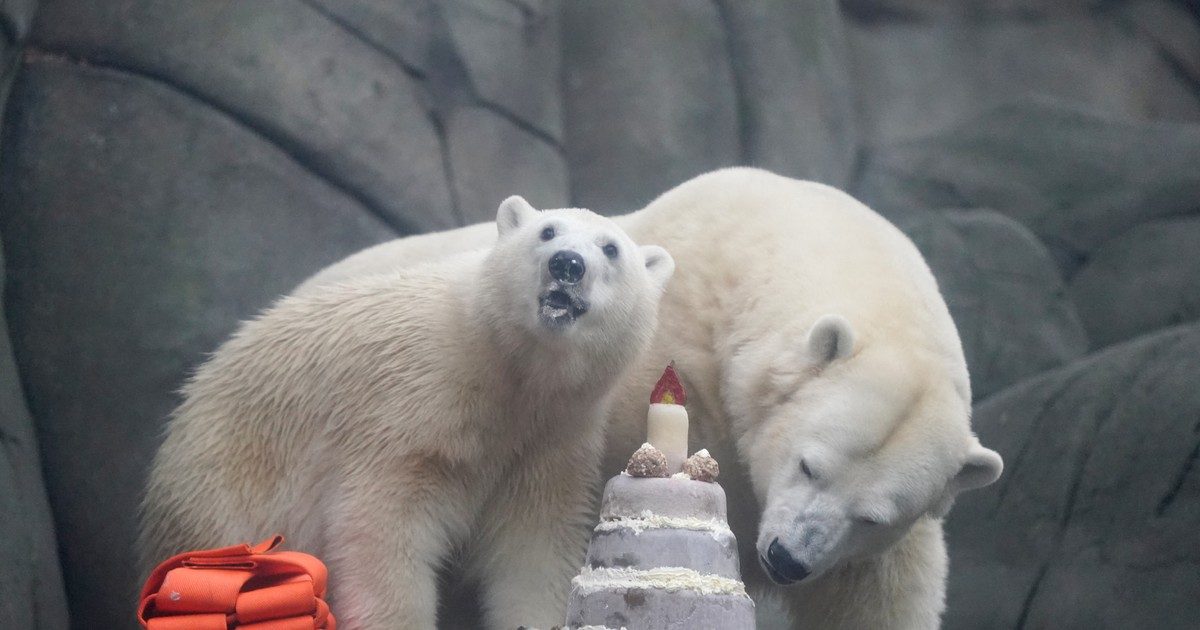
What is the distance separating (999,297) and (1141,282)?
80 cm

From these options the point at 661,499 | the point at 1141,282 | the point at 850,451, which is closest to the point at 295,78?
the point at 850,451

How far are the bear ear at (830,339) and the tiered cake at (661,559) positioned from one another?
0.73 metres

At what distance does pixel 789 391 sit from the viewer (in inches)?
145

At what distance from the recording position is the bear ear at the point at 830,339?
3529mm

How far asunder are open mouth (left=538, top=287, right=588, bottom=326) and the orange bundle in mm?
880

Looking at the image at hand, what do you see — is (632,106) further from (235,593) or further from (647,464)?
(235,593)

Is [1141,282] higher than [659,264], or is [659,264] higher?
[659,264]

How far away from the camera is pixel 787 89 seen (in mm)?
6914

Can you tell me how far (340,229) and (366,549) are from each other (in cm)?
244

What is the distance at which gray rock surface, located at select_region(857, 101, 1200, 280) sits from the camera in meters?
6.83

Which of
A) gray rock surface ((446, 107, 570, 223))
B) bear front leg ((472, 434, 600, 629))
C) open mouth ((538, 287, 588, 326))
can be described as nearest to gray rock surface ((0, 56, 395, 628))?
gray rock surface ((446, 107, 570, 223))

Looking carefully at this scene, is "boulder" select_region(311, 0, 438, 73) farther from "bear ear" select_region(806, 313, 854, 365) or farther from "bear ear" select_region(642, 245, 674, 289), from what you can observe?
"bear ear" select_region(806, 313, 854, 365)

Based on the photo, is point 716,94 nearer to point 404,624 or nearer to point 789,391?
point 789,391

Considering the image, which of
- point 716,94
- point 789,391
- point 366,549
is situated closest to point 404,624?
point 366,549
